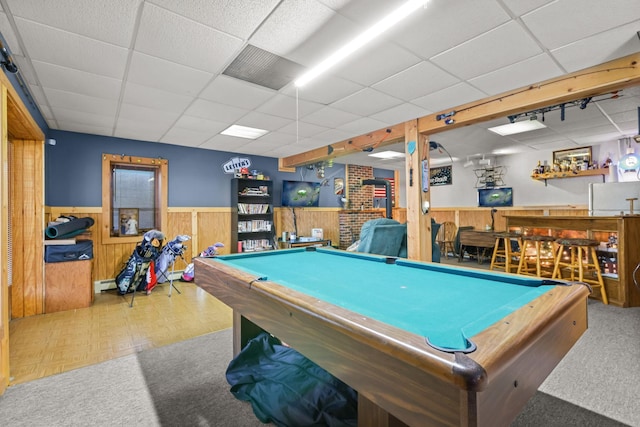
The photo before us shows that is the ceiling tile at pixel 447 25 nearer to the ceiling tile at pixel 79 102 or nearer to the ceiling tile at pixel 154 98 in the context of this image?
the ceiling tile at pixel 154 98

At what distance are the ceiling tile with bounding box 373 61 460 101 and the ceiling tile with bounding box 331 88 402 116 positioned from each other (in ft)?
0.36

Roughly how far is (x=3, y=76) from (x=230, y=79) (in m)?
1.65

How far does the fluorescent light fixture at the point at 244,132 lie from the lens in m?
4.60

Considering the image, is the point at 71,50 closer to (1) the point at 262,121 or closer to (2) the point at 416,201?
(1) the point at 262,121

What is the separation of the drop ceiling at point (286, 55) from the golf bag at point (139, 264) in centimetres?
172

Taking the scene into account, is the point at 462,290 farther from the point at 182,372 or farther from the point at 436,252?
the point at 436,252

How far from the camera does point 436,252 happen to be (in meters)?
4.43

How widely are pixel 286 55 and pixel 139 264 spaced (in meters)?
3.76

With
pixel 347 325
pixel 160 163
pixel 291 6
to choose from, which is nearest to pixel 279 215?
pixel 160 163

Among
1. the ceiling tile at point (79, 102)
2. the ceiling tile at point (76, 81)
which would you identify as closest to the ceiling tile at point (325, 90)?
the ceiling tile at point (76, 81)

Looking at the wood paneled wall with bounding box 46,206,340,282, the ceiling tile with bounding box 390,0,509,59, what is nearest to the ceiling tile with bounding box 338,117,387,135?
the ceiling tile with bounding box 390,0,509,59

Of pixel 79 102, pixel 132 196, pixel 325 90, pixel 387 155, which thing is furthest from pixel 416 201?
pixel 132 196

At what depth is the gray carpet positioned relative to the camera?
1.79 metres

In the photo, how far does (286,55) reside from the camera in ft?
8.12
